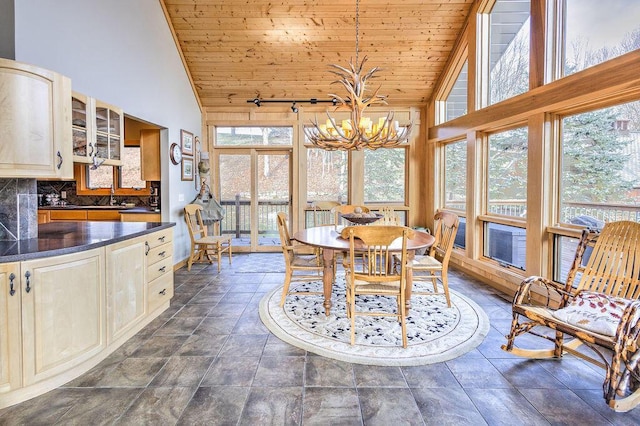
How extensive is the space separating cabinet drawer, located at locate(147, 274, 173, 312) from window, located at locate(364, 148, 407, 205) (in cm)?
383

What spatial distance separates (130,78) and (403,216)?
187 inches

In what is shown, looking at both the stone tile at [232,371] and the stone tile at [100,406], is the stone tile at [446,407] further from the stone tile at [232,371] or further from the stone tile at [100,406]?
the stone tile at [100,406]

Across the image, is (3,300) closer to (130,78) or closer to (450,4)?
(130,78)

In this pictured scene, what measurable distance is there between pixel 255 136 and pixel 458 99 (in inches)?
140

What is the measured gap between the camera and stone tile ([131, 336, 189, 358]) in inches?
101

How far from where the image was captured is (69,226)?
3.08m

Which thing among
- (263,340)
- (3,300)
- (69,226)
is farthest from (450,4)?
(3,300)

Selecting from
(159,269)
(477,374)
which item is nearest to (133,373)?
(159,269)

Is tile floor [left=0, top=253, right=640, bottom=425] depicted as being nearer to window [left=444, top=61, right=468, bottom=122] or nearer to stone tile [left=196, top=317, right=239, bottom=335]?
stone tile [left=196, top=317, right=239, bottom=335]

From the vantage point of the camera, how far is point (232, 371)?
2.32m

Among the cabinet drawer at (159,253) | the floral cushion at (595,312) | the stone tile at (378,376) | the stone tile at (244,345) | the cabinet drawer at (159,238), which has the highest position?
the cabinet drawer at (159,238)

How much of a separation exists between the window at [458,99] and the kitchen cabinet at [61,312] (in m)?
5.05

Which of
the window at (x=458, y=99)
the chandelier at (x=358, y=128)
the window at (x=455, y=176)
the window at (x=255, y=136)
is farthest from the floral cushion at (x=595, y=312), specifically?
the window at (x=255, y=136)

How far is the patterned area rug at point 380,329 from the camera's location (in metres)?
2.56
